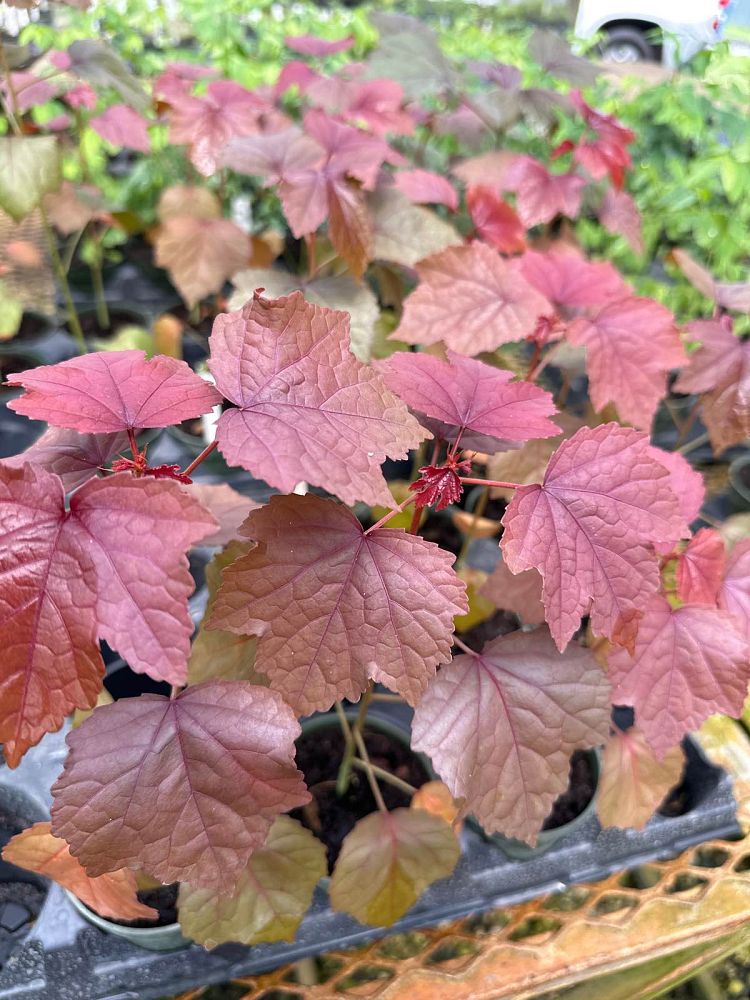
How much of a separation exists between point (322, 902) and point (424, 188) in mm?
1032

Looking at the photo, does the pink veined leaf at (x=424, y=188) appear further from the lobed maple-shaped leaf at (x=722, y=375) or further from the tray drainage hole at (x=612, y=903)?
the tray drainage hole at (x=612, y=903)

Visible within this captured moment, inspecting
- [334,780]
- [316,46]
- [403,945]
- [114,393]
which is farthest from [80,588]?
[316,46]

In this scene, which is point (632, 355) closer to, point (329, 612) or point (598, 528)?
point (598, 528)

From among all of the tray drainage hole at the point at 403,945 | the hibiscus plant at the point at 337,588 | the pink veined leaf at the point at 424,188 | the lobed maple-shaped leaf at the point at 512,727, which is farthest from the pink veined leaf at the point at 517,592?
the pink veined leaf at the point at 424,188

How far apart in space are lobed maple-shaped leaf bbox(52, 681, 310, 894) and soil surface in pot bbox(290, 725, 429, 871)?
0.39m

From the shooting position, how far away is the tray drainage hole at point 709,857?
0.90 m

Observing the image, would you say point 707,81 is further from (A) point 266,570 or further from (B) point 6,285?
(B) point 6,285

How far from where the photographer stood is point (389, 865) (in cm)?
77

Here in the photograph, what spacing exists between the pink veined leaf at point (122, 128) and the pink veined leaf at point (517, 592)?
1.17m

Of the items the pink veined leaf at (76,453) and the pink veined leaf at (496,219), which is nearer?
the pink veined leaf at (76,453)

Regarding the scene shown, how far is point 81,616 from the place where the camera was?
47 centimetres

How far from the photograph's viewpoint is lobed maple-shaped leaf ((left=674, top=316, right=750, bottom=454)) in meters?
1.03

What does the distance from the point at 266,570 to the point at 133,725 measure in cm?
16

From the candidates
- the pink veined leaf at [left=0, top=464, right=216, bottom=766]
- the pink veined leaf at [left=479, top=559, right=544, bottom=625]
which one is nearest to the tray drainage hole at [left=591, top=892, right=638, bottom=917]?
the pink veined leaf at [left=479, top=559, right=544, bottom=625]
